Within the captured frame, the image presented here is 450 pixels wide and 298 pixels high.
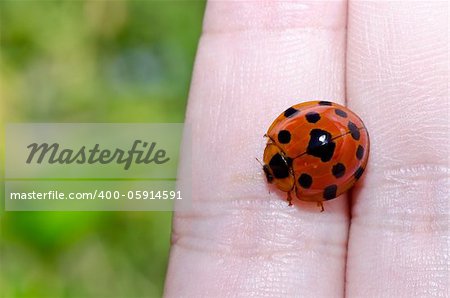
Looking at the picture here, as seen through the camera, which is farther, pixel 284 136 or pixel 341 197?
pixel 341 197

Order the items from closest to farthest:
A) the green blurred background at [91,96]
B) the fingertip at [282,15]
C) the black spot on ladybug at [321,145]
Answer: the black spot on ladybug at [321,145] < the fingertip at [282,15] < the green blurred background at [91,96]

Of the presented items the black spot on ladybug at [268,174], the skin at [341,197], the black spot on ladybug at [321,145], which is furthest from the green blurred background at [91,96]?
the black spot on ladybug at [321,145]

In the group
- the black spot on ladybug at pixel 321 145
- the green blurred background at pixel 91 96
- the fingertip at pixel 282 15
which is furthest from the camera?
the green blurred background at pixel 91 96

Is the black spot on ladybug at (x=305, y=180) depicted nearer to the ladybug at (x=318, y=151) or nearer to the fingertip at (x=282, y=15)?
the ladybug at (x=318, y=151)

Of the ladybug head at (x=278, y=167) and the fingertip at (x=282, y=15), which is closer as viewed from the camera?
the ladybug head at (x=278, y=167)

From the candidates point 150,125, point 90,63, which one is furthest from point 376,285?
point 90,63

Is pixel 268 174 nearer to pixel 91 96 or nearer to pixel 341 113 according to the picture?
pixel 341 113

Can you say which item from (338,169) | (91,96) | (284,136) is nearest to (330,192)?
(338,169)
